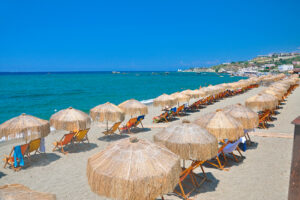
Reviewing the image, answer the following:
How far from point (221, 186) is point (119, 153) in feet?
10.5

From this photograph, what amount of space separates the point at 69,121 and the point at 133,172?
5.27 m

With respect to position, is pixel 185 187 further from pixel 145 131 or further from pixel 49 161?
pixel 145 131

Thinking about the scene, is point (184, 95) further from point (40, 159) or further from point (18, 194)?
point (18, 194)

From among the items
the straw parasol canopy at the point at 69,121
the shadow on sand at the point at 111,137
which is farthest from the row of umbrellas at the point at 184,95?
the straw parasol canopy at the point at 69,121

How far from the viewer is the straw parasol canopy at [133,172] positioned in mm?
2918

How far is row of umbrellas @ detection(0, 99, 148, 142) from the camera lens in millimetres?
6508

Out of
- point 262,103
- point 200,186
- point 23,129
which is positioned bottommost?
point 200,186

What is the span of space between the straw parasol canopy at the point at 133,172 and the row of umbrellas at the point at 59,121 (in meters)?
4.24

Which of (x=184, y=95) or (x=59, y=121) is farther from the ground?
(x=184, y=95)

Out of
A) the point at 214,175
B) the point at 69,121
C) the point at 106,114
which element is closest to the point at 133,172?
the point at 214,175

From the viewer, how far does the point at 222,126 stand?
6027 mm

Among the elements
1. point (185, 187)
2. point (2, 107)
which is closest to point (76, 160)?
point (185, 187)

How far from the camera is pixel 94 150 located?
7984 millimetres

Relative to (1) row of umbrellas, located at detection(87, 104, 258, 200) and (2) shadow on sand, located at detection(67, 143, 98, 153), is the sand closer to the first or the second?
(2) shadow on sand, located at detection(67, 143, 98, 153)
